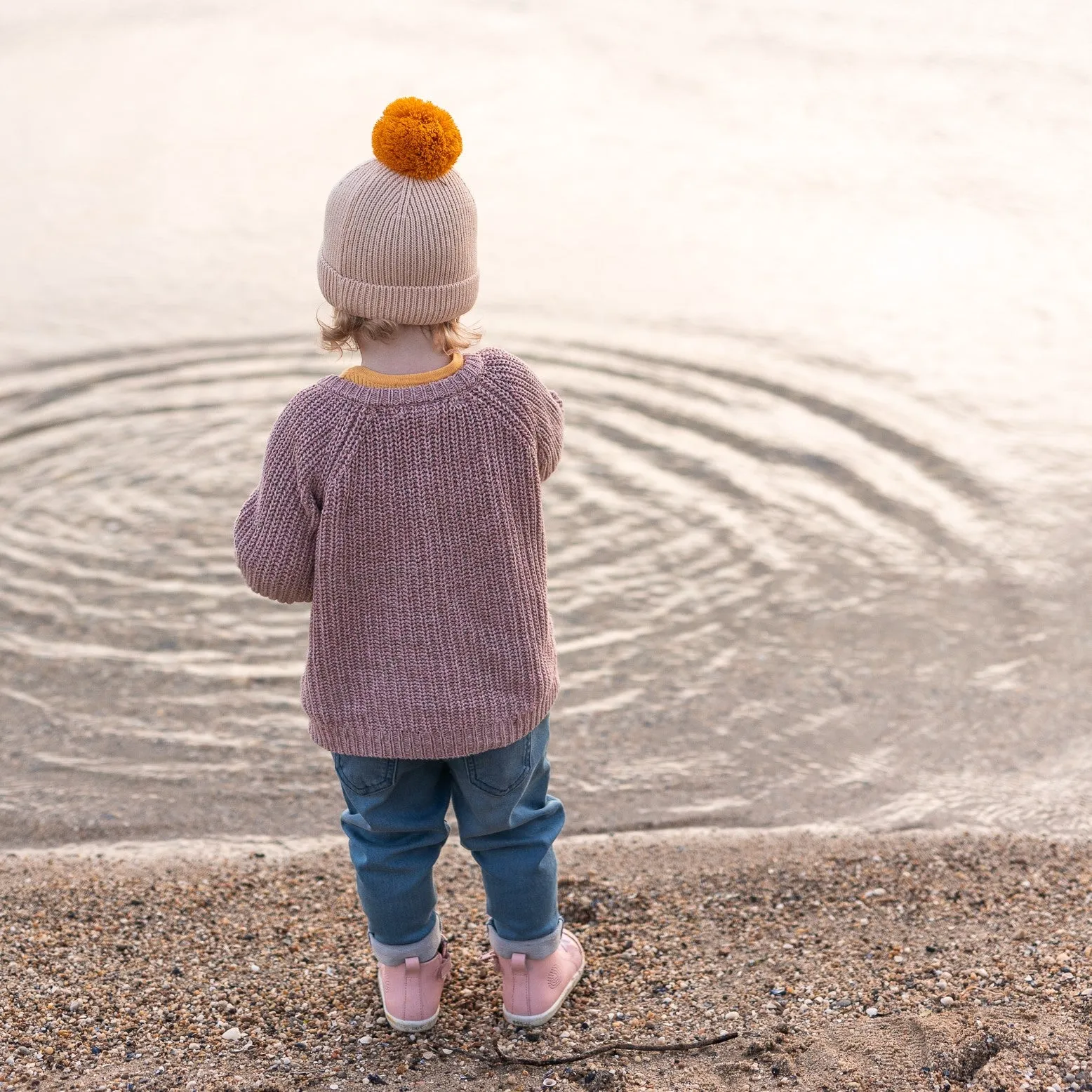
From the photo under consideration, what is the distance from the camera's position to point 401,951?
290cm

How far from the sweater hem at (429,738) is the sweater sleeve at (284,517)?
29 centimetres

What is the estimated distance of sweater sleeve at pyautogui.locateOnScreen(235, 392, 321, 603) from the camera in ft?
8.18

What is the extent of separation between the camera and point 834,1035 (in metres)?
2.77

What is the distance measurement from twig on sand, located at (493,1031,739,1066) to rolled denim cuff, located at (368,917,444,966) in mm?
259

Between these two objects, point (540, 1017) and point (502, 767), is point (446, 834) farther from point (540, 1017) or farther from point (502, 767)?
point (540, 1017)

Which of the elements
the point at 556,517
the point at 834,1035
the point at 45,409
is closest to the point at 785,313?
the point at 556,517

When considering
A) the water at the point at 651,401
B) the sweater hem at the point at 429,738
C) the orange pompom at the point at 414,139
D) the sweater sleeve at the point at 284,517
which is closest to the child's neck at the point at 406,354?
the sweater sleeve at the point at 284,517

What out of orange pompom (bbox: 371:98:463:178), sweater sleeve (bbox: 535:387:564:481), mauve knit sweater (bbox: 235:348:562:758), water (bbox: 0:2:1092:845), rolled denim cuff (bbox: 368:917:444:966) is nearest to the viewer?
orange pompom (bbox: 371:98:463:178)

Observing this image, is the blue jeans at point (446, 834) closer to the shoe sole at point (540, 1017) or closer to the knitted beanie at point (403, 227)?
the shoe sole at point (540, 1017)

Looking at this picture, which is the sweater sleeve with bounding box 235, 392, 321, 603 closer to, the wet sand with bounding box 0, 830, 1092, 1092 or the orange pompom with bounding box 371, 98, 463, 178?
the orange pompom with bounding box 371, 98, 463, 178

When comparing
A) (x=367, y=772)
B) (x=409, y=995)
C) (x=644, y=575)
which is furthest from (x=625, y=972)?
(x=644, y=575)

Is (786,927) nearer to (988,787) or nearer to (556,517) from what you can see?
(988,787)

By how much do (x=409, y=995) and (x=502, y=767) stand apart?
57 cm

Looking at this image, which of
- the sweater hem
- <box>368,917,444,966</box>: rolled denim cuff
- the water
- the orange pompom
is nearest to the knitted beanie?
the orange pompom
